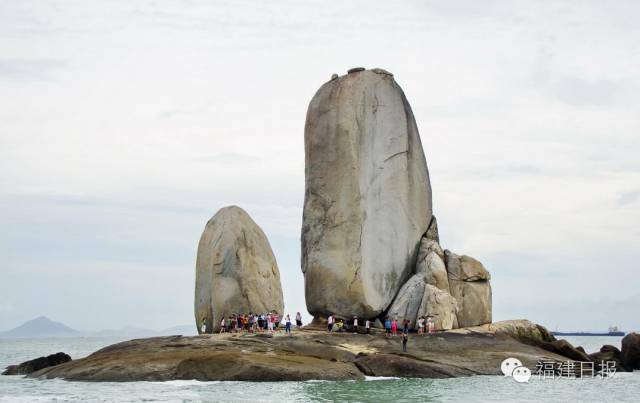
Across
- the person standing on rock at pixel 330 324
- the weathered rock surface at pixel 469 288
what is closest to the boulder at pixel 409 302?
the weathered rock surface at pixel 469 288

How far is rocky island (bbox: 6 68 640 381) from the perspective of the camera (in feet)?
159

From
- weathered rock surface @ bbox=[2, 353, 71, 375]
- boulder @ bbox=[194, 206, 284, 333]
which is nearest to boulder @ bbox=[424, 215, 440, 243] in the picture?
boulder @ bbox=[194, 206, 284, 333]

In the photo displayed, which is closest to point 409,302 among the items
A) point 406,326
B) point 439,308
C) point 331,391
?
point 439,308

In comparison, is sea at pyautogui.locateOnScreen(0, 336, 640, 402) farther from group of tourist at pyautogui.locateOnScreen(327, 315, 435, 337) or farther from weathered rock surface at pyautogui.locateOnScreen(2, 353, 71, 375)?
weathered rock surface at pyautogui.locateOnScreen(2, 353, 71, 375)

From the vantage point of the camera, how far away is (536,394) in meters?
39.8

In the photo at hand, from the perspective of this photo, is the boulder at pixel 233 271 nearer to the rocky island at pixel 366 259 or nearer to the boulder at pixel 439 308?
the rocky island at pixel 366 259

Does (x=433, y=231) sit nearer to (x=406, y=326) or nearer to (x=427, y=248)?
(x=427, y=248)

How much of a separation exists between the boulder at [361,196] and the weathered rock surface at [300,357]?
4052 mm

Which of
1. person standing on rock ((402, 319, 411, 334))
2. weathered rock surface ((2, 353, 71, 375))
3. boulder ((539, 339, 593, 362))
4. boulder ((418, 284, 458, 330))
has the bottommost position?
weathered rock surface ((2, 353, 71, 375))

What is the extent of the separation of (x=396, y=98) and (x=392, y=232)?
7.22 m

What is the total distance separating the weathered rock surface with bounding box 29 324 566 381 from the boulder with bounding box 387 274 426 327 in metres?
2.63

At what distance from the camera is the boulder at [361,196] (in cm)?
5231

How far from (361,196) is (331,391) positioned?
1641 cm

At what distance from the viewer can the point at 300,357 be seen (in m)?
43.8
